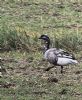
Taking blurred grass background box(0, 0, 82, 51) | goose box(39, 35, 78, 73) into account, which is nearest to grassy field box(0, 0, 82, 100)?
blurred grass background box(0, 0, 82, 51)

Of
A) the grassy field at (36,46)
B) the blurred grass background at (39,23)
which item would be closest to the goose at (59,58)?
the grassy field at (36,46)

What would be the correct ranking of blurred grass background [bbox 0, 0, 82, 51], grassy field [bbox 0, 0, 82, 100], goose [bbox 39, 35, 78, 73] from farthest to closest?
blurred grass background [bbox 0, 0, 82, 51] → goose [bbox 39, 35, 78, 73] → grassy field [bbox 0, 0, 82, 100]

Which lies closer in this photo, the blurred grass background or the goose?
the goose

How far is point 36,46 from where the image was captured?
14.5 m

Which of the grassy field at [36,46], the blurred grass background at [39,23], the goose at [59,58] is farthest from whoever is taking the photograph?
the blurred grass background at [39,23]

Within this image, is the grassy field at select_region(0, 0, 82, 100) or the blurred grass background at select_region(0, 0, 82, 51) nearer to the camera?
the grassy field at select_region(0, 0, 82, 100)

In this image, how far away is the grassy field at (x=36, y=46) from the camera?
33.1 ft

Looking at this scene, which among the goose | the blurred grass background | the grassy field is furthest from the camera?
the blurred grass background

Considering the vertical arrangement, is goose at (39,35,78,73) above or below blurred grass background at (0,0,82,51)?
above

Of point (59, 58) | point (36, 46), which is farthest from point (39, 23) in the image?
point (59, 58)

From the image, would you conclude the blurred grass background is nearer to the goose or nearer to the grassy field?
the grassy field

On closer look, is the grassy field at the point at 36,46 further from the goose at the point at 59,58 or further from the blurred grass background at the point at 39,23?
the goose at the point at 59,58

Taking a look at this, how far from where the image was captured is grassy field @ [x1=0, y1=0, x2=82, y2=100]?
10086mm

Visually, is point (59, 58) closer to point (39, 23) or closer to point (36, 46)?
point (36, 46)
